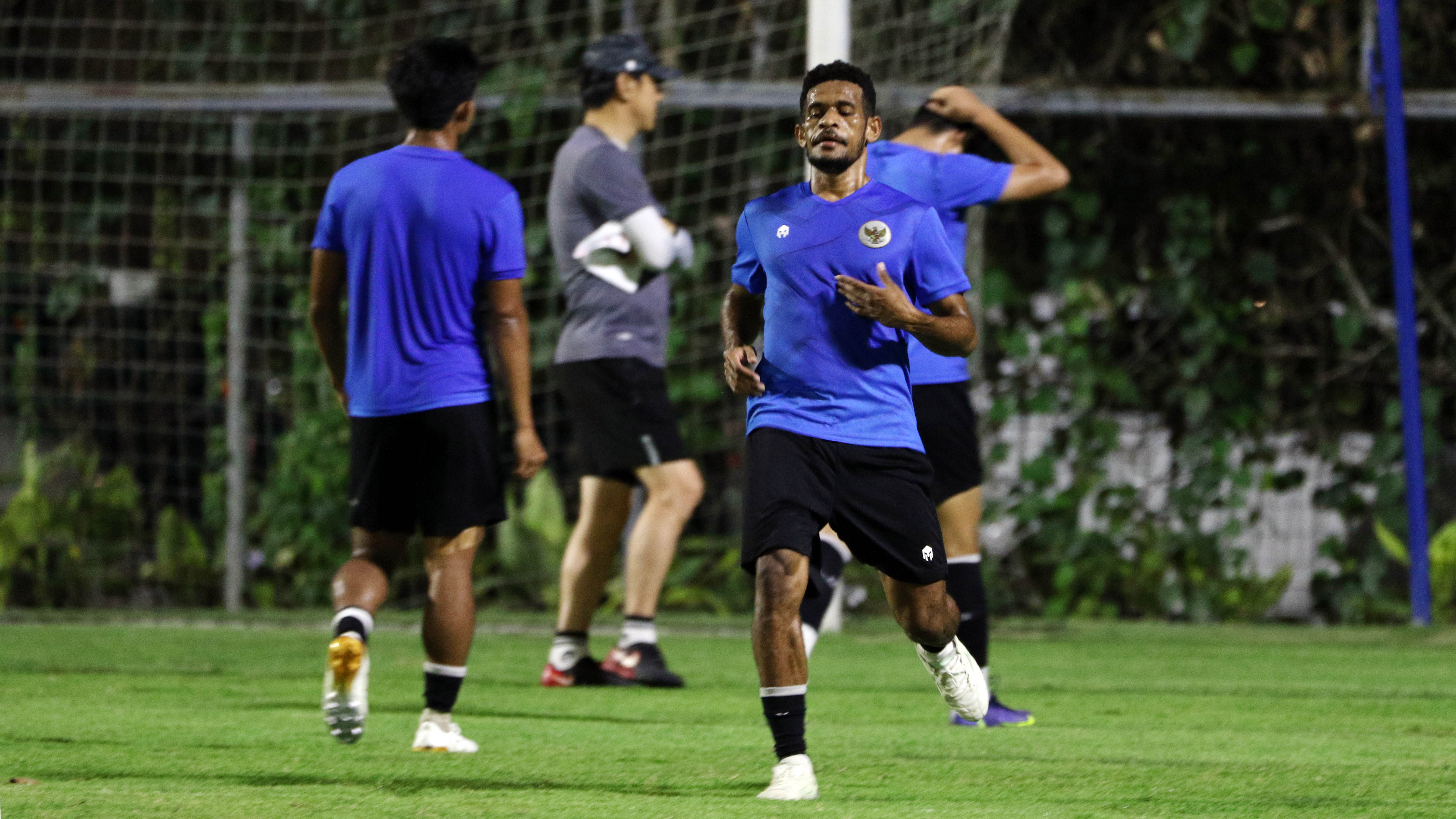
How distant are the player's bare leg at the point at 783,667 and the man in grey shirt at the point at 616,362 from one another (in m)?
2.30

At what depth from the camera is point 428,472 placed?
4188 mm

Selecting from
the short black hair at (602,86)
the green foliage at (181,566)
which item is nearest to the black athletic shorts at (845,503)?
the short black hair at (602,86)

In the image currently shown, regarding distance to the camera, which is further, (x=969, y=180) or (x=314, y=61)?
(x=314, y=61)

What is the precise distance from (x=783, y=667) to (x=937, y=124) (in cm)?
207

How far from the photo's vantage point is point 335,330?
4426 mm

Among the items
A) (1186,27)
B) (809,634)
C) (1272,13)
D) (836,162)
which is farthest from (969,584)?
(1272,13)

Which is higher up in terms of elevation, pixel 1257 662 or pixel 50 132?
pixel 50 132

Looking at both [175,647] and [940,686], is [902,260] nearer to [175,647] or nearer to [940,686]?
[940,686]

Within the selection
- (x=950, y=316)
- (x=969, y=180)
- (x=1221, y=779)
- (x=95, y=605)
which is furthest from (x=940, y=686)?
(x=95, y=605)

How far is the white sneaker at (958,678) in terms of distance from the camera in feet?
13.1

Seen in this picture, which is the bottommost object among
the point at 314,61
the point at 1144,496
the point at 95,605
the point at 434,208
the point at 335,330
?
the point at 95,605

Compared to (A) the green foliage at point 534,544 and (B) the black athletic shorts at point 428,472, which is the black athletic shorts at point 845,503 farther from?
(A) the green foliage at point 534,544

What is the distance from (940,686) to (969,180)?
1.55 meters

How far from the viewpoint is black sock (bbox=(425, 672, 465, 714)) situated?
418 centimetres
